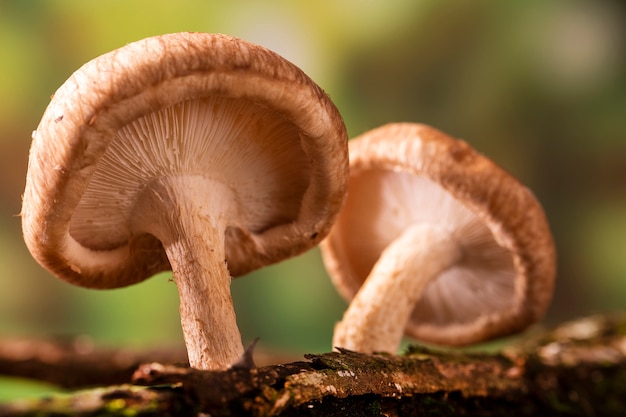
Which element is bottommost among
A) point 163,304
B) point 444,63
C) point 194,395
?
point 194,395

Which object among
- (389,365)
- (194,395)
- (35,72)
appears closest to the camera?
(194,395)

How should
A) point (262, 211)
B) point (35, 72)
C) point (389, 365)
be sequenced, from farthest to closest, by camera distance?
1. point (35, 72)
2. point (262, 211)
3. point (389, 365)

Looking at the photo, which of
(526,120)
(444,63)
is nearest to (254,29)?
(444,63)

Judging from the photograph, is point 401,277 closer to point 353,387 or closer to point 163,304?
point 353,387

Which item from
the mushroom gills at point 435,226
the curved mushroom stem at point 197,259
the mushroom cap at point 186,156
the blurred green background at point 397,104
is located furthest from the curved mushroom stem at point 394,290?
the blurred green background at point 397,104

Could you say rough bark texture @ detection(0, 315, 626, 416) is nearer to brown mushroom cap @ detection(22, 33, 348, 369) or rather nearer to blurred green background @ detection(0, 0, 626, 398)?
brown mushroom cap @ detection(22, 33, 348, 369)

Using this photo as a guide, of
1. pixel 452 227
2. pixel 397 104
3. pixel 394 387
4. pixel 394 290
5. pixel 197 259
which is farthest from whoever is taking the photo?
pixel 397 104

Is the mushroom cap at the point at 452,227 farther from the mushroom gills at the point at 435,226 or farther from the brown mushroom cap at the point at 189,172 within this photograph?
the brown mushroom cap at the point at 189,172

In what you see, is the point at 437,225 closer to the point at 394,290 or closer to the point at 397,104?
the point at 394,290

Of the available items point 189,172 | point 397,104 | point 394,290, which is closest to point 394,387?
point 394,290
